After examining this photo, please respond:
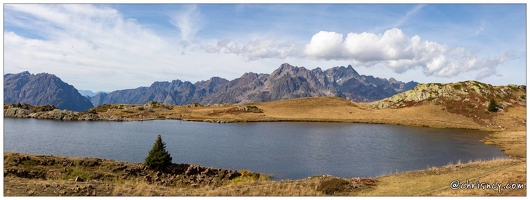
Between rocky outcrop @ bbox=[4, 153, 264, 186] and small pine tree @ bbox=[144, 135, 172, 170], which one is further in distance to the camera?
small pine tree @ bbox=[144, 135, 172, 170]

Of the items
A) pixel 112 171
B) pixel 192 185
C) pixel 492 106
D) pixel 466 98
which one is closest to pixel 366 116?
pixel 466 98

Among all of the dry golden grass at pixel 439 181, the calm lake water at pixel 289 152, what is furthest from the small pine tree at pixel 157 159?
the dry golden grass at pixel 439 181

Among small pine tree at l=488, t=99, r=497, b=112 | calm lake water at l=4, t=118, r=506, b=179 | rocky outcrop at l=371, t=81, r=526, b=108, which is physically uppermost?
rocky outcrop at l=371, t=81, r=526, b=108

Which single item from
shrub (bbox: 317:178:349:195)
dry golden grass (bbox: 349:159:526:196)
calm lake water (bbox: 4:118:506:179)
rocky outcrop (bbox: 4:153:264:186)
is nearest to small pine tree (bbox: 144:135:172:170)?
rocky outcrop (bbox: 4:153:264:186)

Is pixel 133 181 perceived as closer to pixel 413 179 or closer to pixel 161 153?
pixel 161 153

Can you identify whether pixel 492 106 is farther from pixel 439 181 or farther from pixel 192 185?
pixel 192 185

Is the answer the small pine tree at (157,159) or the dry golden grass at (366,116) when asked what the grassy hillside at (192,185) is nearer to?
the small pine tree at (157,159)

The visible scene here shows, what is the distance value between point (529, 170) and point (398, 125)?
9914 cm

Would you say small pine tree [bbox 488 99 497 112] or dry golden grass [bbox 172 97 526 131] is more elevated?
small pine tree [bbox 488 99 497 112]

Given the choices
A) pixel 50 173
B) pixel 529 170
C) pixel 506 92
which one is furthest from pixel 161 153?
pixel 506 92

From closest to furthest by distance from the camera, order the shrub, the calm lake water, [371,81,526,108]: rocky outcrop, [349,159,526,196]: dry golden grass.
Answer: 1. [349,159,526,196]: dry golden grass
2. the shrub
3. the calm lake water
4. [371,81,526,108]: rocky outcrop

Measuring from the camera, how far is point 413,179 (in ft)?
129

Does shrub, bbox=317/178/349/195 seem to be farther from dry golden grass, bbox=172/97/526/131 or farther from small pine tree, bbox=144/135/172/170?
dry golden grass, bbox=172/97/526/131

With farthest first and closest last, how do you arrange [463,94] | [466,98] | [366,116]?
[463,94], [466,98], [366,116]
